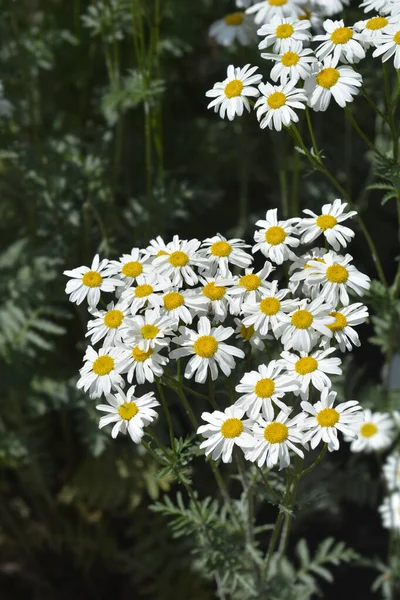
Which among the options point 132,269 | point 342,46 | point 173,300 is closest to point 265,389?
point 173,300

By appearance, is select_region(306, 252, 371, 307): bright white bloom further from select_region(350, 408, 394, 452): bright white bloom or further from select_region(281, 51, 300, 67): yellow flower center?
select_region(350, 408, 394, 452): bright white bloom

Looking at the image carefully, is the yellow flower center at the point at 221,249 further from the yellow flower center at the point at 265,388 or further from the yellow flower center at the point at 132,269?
the yellow flower center at the point at 265,388

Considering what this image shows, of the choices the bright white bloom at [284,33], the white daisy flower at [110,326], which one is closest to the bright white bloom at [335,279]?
the white daisy flower at [110,326]

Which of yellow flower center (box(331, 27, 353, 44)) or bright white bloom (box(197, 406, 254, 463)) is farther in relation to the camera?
yellow flower center (box(331, 27, 353, 44))

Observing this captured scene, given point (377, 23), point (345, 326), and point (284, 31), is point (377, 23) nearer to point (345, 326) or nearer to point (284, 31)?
point (284, 31)

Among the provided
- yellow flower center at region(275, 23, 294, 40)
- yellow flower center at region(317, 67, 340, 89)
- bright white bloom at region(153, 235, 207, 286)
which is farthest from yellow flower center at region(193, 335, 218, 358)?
yellow flower center at region(275, 23, 294, 40)

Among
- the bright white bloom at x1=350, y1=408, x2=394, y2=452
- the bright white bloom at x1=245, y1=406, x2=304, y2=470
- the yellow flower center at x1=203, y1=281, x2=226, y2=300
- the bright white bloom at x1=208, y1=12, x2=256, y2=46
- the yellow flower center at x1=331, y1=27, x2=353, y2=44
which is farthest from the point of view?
the bright white bloom at x1=208, y1=12, x2=256, y2=46

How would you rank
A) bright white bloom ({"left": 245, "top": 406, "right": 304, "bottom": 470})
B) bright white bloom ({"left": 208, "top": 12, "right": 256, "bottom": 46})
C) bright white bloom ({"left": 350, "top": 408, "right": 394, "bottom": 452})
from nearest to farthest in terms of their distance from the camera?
bright white bloom ({"left": 245, "top": 406, "right": 304, "bottom": 470}) → bright white bloom ({"left": 350, "top": 408, "right": 394, "bottom": 452}) → bright white bloom ({"left": 208, "top": 12, "right": 256, "bottom": 46})

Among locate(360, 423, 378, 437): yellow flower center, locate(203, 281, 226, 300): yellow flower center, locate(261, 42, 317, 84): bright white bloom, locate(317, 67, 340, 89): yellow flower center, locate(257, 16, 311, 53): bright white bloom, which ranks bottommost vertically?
locate(360, 423, 378, 437): yellow flower center
